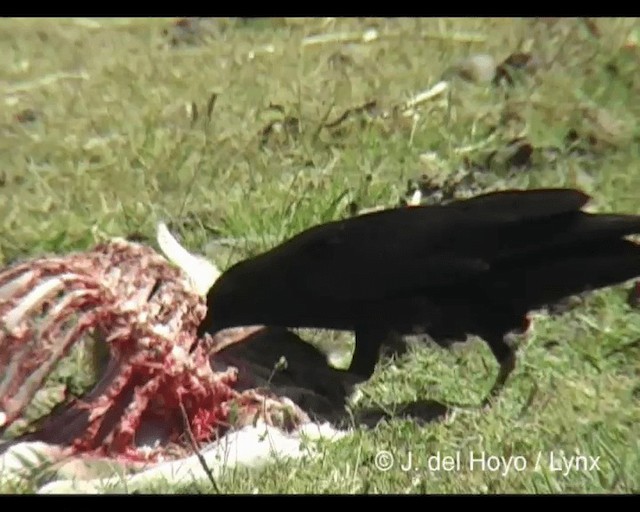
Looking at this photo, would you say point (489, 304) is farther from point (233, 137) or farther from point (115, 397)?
point (115, 397)

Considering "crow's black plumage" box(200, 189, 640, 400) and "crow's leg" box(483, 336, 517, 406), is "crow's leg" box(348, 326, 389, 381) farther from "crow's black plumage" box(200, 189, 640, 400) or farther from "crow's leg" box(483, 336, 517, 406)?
"crow's leg" box(483, 336, 517, 406)

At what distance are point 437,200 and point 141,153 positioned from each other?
0.61 m

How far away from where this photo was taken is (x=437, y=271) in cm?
231

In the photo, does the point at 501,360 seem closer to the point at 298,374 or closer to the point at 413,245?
the point at 413,245

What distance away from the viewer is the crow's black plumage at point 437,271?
2.31m

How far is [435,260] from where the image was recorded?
91.0 inches

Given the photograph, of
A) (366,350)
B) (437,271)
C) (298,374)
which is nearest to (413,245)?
(437,271)

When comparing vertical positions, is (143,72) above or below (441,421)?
above

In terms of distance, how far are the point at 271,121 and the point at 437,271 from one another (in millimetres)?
456

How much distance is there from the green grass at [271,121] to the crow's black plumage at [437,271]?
41 mm

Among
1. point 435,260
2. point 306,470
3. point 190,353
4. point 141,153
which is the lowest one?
A: point 306,470

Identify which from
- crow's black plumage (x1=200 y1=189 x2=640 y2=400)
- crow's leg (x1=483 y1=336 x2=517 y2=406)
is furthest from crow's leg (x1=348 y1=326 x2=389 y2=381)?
crow's leg (x1=483 y1=336 x2=517 y2=406)

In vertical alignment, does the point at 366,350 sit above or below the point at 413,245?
below

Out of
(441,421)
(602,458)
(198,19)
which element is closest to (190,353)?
(441,421)
